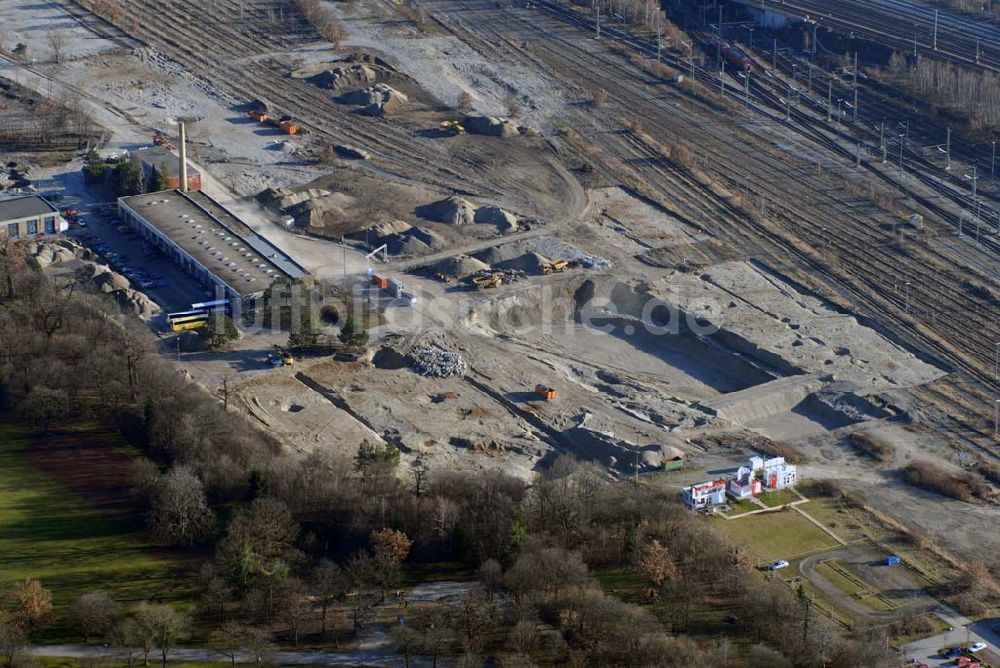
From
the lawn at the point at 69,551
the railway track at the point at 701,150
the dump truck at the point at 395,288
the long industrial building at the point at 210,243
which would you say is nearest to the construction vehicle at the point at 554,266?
the dump truck at the point at 395,288

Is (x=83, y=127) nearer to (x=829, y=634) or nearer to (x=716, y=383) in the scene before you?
(x=716, y=383)

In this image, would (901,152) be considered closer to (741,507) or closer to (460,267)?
(460,267)

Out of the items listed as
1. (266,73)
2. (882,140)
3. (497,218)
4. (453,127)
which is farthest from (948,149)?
(266,73)

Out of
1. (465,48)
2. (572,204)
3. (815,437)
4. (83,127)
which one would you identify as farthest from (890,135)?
(83,127)

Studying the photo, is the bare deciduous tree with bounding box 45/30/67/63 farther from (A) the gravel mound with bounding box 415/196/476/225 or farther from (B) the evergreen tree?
(A) the gravel mound with bounding box 415/196/476/225

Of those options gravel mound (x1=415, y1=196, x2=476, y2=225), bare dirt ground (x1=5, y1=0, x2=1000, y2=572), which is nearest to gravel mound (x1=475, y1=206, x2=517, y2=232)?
gravel mound (x1=415, y1=196, x2=476, y2=225)

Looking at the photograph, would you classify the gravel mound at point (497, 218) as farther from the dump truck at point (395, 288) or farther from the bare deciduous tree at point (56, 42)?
the bare deciduous tree at point (56, 42)
